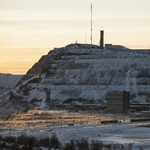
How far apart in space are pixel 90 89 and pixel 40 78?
2600cm

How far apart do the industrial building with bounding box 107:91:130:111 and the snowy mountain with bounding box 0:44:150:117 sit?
1507 cm

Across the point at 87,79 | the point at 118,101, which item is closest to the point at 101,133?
the point at 118,101

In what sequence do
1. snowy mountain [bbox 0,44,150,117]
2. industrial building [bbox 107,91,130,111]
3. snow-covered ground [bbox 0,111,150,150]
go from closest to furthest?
snow-covered ground [bbox 0,111,150,150], industrial building [bbox 107,91,130,111], snowy mountain [bbox 0,44,150,117]

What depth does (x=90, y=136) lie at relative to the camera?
73562 mm

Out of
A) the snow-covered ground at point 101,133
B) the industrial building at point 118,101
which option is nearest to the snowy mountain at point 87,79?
→ the industrial building at point 118,101

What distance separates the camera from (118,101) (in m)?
145

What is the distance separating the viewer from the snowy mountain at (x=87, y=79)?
16738 centimetres

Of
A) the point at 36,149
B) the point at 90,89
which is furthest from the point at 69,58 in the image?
the point at 36,149

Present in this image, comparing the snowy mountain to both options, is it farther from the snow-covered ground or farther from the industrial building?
the snow-covered ground

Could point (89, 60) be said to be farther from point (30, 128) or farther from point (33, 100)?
point (30, 128)

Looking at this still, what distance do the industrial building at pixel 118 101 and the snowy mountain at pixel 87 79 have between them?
15.1 metres

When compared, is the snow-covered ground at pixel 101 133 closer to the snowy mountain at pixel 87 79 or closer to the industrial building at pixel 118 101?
the industrial building at pixel 118 101

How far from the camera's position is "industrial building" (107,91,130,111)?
5679 inches

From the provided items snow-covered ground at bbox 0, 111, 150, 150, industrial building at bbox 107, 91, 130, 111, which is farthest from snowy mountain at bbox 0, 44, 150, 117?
snow-covered ground at bbox 0, 111, 150, 150
